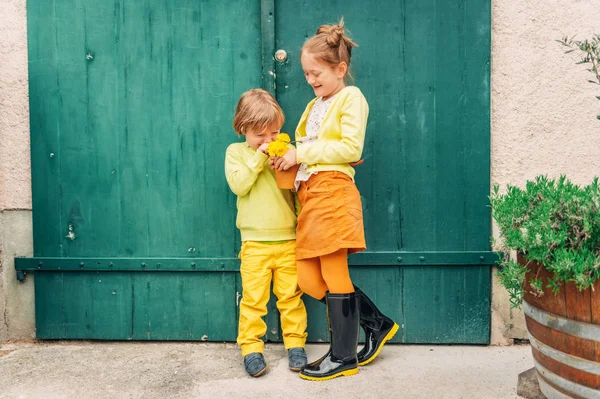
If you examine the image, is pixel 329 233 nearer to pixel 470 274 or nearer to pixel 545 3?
pixel 470 274

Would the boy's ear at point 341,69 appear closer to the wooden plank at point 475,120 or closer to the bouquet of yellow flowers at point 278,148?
the bouquet of yellow flowers at point 278,148

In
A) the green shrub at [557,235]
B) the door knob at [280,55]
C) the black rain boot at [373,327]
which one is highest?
the door knob at [280,55]

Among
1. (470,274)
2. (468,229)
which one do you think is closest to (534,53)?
(468,229)

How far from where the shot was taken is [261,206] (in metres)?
2.82

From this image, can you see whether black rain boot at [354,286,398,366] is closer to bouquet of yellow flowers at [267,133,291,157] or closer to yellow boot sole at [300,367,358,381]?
yellow boot sole at [300,367,358,381]

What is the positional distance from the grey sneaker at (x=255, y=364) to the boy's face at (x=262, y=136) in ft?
3.17

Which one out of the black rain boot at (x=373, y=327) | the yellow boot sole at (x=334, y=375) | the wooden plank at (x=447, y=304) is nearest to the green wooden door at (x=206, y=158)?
the wooden plank at (x=447, y=304)

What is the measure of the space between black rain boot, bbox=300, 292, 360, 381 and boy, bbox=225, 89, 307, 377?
0.13m

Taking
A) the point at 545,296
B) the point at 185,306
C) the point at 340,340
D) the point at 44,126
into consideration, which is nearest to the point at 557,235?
the point at 545,296

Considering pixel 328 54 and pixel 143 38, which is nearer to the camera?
pixel 328 54

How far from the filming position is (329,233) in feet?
8.46

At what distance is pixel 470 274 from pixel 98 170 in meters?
1.96

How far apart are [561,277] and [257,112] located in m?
1.44

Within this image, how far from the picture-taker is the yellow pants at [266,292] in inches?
110
